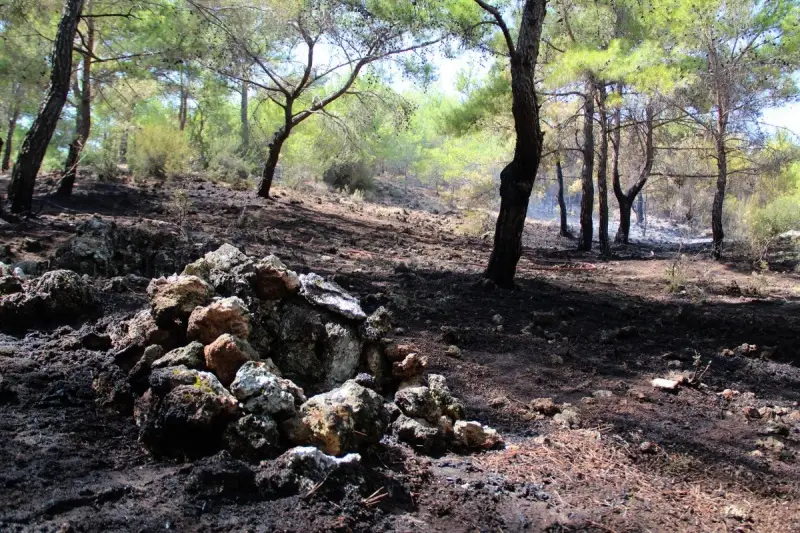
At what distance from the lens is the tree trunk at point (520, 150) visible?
20.8ft

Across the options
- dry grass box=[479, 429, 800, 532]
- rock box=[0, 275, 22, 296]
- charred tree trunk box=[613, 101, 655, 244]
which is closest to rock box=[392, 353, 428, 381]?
dry grass box=[479, 429, 800, 532]

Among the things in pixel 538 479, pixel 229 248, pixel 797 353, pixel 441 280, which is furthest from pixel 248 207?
pixel 538 479

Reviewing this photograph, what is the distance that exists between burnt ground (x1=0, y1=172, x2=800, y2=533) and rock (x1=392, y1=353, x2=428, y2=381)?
427 millimetres

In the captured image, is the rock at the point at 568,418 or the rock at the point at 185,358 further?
the rock at the point at 568,418

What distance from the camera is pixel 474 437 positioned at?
281cm

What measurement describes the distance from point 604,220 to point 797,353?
8710 mm

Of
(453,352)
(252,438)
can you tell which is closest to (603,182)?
(453,352)

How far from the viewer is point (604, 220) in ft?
44.5

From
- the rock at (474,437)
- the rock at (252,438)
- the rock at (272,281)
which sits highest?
the rock at (272,281)

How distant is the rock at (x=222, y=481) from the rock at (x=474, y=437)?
1.07 meters

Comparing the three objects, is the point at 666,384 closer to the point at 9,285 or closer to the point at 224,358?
the point at 224,358

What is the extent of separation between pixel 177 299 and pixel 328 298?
2.46 ft

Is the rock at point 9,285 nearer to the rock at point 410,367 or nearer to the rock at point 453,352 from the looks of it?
the rock at point 410,367

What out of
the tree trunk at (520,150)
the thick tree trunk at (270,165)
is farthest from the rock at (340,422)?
the thick tree trunk at (270,165)
